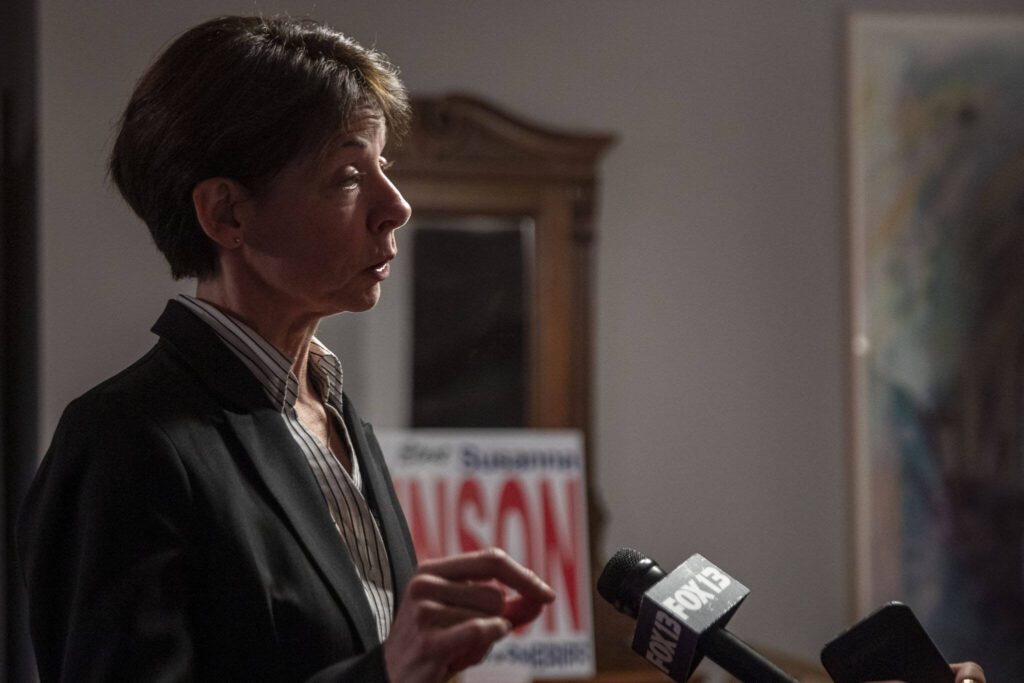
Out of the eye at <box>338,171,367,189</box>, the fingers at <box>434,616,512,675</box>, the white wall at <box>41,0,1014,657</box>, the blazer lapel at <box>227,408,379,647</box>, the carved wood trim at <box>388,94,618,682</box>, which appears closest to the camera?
the fingers at <box>434,616,512,675</box>

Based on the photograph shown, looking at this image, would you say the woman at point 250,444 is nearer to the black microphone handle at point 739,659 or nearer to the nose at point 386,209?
the nose at point 386,209

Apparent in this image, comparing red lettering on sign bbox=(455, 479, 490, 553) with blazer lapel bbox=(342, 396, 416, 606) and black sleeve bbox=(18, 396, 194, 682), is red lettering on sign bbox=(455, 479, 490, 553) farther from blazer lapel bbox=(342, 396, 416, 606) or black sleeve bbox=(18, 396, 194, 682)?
black sleeve bbox=(18, 396, 194, 682)

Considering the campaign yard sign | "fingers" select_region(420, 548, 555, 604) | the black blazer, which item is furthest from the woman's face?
the campaign yard sign

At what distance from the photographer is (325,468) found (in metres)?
1.08

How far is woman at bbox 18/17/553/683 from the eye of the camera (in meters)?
0.87

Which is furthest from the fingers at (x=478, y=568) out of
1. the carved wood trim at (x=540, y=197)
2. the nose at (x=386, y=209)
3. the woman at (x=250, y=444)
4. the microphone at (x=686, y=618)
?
the carved wood trim at (x=540, y=197)

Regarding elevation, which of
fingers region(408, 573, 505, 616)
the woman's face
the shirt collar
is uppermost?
the woman's face

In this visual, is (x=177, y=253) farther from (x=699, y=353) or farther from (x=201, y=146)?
(x=699, y=353)

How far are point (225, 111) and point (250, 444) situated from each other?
0.94 ft

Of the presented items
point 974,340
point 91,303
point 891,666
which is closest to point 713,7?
point 974,340

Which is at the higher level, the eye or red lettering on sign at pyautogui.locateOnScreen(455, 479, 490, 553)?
the eye

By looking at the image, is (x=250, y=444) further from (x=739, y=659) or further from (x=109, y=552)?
(x=739, y=659)

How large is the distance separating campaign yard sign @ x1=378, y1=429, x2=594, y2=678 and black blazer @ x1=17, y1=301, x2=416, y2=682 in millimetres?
1855

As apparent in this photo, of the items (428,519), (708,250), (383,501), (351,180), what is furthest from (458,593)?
(708,250)
